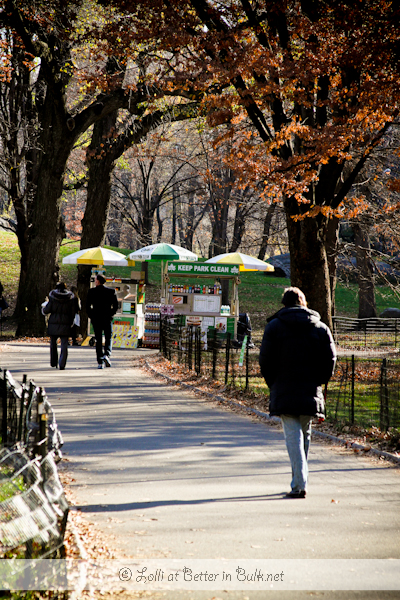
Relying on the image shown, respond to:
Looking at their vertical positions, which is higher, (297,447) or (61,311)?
(61,311)

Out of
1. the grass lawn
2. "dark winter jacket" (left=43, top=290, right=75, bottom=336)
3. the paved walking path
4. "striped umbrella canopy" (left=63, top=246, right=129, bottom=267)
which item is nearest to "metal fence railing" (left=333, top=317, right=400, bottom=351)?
the grass lawn

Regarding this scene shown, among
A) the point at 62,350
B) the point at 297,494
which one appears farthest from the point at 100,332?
the point at 297,494

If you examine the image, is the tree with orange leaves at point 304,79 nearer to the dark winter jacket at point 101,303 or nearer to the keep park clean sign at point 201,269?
the dark winter jacket at point 101,303

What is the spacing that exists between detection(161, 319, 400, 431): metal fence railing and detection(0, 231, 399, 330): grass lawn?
15.6 m

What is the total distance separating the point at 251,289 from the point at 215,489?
→ 37.4 meters

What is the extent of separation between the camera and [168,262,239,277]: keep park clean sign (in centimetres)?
2112

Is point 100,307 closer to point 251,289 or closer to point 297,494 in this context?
point 297,494

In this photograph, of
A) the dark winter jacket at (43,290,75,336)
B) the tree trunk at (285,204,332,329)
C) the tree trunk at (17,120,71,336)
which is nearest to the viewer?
the tree trunk at (285,204,332,329)

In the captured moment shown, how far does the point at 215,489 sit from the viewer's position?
19.6ft

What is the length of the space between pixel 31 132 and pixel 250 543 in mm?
22702

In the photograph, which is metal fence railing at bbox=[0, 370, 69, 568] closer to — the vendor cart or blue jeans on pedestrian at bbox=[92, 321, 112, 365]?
blue jeans on pedestrian at bbox=[92, 321, 112, 365]

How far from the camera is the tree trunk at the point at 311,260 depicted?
13.7 m

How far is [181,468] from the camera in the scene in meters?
6.69

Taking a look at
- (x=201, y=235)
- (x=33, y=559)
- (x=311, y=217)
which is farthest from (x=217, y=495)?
(x=201, y=235)
